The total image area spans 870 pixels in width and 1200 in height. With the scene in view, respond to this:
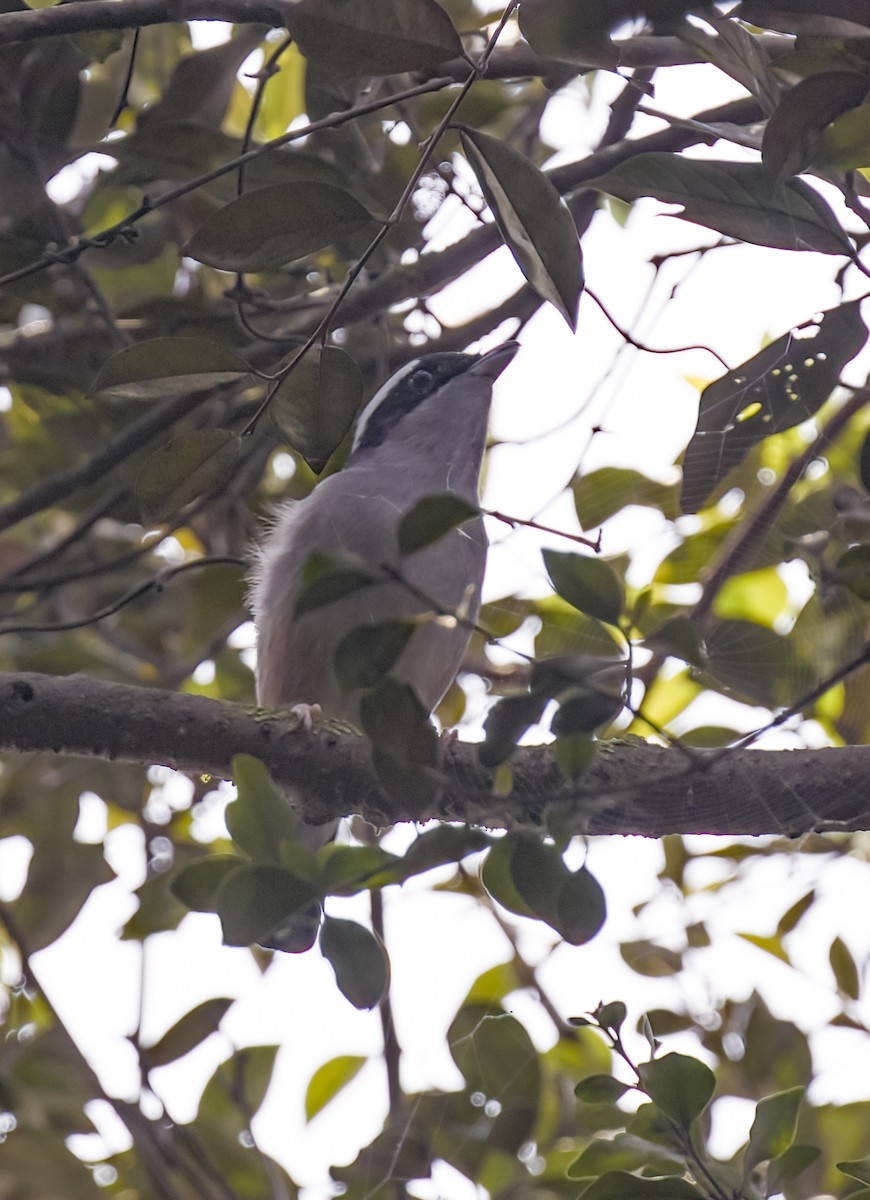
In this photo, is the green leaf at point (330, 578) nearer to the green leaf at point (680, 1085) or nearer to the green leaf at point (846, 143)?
the green leaf at point (680, 1085)

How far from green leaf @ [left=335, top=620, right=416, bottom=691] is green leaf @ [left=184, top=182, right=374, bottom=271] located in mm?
870

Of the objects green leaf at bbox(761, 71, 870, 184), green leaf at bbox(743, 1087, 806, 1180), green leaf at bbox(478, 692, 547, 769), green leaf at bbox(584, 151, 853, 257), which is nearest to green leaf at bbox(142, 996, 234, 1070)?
green leaf at bbox(743, 1087, 806, 1180)

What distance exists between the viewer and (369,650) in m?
1.62

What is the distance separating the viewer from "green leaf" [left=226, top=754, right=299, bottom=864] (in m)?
1.79

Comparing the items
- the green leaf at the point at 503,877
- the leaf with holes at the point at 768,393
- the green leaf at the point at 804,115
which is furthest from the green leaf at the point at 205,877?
the green leaf at the point at 804,115

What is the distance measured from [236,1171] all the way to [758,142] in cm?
301

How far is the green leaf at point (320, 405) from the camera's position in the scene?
7.27 ft

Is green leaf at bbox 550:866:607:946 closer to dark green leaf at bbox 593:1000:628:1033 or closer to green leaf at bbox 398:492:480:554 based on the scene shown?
dark green leaf at bbox 593:1000:628:1033

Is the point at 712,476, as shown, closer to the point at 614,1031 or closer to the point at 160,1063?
the point at 614,1031

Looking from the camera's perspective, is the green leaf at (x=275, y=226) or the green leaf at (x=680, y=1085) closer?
the green leaf at (x=680, y=1085)

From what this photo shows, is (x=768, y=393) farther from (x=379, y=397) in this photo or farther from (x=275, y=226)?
(x=379, y=397)

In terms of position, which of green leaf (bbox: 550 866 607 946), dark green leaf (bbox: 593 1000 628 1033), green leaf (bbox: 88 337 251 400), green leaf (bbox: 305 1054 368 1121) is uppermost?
green leaf (bbox: 88 337 251 400)

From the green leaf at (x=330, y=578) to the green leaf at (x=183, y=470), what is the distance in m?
0.79

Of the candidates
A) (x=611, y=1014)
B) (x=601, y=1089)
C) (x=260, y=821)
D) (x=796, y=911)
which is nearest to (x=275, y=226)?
(x=260, y=821)
